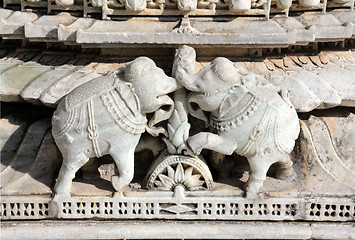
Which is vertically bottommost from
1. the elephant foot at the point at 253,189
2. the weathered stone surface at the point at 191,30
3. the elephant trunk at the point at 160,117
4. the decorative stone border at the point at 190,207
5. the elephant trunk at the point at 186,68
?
the decorative stone border at the point at 190,207

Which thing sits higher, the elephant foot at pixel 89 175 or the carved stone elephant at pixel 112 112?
the carved stone elephant at pixel 112 112

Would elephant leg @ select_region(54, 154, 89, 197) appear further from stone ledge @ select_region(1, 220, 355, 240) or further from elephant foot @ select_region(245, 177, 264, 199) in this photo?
elephant foot @ select_region(245, 177, 264, 199)

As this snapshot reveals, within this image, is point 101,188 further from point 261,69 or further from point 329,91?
point 329,91

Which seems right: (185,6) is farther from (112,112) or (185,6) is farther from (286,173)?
(286,173)

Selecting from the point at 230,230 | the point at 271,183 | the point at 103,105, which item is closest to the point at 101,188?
the point at 103,105

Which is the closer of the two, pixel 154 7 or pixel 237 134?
pixel 237 134

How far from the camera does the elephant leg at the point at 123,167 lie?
114 inches

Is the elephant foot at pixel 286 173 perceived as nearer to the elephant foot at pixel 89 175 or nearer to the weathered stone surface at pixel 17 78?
the elephant foot at pixel 89 175

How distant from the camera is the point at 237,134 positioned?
2848 mm

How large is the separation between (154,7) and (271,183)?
1174 mm

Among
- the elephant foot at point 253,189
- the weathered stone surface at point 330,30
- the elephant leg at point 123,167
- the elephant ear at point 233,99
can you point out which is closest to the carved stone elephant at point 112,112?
the elephant leg at point 123,167

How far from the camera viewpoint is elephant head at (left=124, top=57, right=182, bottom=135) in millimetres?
2795

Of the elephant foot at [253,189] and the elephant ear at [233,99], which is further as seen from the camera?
the elephant foot at [253,189]

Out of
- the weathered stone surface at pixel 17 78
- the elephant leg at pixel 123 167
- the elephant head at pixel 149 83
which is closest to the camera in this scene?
the elephant head at pixel 149 83
